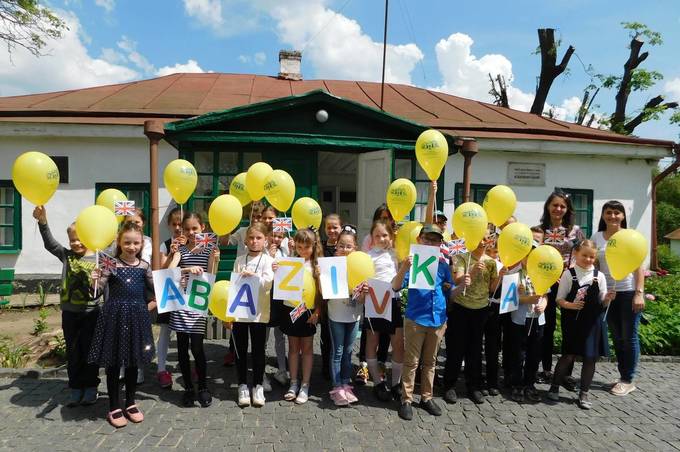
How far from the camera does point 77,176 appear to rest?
7984 millimetres

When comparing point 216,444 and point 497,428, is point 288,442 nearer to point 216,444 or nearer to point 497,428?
point 216,444

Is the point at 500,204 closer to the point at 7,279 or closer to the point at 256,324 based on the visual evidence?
the point at 256,324

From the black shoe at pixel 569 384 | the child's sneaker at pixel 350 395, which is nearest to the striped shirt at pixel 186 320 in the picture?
the child's sneaker at pixel 350 395

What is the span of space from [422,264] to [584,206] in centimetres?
804

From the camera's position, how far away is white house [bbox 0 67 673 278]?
22.8 feet

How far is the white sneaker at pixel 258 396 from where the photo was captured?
Result: 3.49 metres

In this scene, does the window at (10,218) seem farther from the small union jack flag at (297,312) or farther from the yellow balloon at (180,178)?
the small union jack flag at (297,312)

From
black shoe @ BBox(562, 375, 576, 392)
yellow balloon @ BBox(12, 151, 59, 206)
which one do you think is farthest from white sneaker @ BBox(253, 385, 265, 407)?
black shoe @ BBox(562, 375, 576, 392)

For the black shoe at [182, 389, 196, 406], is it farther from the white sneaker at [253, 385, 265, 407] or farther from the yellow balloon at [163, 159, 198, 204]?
the yellow balloon at [163, 159, 198, 204]

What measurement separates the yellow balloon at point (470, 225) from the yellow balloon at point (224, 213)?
79.2 inches

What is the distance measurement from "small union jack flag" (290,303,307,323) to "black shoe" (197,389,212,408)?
955mm

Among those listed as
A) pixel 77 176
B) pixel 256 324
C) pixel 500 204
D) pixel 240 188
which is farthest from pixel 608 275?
pixel 77 176

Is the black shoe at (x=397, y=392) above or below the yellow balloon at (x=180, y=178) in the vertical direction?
below

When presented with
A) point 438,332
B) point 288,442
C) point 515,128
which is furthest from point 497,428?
point 515,128
